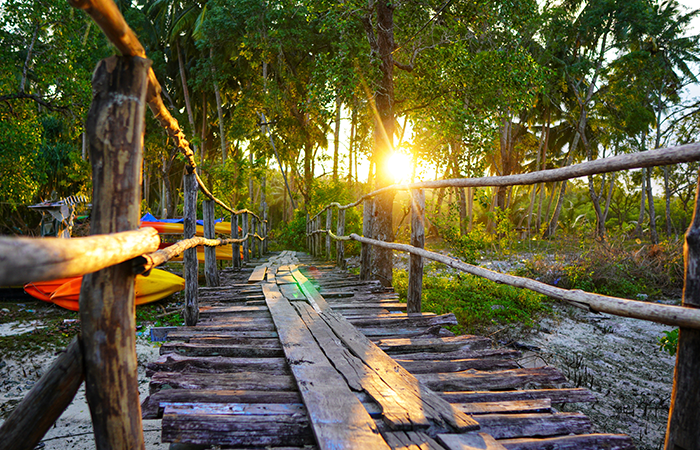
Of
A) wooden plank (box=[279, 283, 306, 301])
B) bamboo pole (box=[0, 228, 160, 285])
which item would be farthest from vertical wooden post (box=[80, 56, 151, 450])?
wooden plank (box=[279, 283, 306, 301])

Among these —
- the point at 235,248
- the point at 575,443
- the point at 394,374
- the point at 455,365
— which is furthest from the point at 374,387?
the point at 235,248

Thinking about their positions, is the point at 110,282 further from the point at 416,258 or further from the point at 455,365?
the point at 416,258

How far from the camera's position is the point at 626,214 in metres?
32.3

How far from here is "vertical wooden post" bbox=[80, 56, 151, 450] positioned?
1273mm

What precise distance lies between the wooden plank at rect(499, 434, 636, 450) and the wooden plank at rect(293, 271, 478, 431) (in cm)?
19

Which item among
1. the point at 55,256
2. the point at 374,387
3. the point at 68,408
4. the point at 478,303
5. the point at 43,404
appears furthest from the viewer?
the point at 478,303

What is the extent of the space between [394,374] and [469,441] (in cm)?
70

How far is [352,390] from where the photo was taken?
2066 millimetres

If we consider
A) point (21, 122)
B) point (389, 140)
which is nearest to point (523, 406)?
point (389, 140)

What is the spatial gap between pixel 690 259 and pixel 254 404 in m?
1.85

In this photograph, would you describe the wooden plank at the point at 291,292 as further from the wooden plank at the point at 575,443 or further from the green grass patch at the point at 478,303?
the wooden plank at the point at 575,443

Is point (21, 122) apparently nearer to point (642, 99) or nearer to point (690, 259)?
point (690, 259)

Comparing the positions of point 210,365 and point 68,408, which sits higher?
point 210,365

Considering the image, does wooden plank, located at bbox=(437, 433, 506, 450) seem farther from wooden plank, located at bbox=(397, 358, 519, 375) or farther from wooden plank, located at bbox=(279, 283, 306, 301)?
wooden plank, located at bbox=(279, 283, 306, 301)
